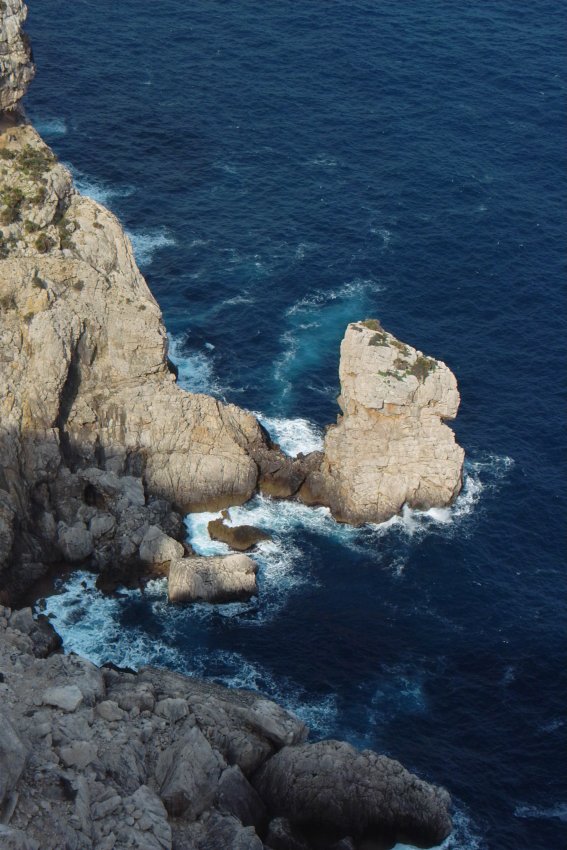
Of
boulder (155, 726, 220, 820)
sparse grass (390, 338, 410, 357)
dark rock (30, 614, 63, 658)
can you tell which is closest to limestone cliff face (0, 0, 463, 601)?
sparse grass (390, 338, 410, 357)

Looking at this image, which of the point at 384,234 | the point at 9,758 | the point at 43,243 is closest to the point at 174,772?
the point at 9,758

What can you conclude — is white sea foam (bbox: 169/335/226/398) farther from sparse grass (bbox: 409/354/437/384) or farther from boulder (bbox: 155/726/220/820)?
boulder (bbox: 155/726/220/820)

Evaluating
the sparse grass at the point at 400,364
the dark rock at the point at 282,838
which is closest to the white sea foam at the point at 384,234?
the sparse grass at the point at 400,364

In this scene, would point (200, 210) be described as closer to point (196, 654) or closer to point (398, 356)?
point (398, 356)

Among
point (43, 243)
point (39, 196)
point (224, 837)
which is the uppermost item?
point (39, 196)

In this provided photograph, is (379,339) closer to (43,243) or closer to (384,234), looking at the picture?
(43,243)

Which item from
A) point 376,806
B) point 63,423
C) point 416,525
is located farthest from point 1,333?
point 376,806
